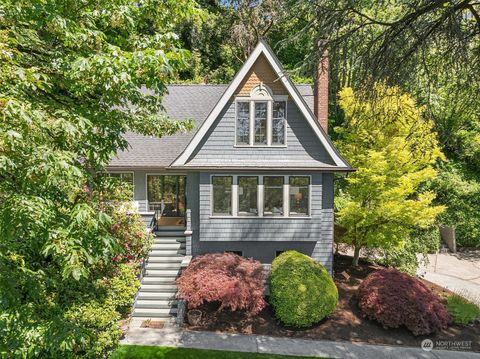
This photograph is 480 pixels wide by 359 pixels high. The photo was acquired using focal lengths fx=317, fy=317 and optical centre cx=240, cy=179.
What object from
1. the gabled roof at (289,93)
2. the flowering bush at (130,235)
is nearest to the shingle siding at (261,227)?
the gabled roof at (289,93)

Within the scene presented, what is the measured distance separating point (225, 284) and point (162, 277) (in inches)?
135

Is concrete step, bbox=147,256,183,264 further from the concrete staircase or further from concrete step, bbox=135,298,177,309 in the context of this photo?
concrete step, bbox=135,298,177,309

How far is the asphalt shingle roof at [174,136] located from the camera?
14.8 m

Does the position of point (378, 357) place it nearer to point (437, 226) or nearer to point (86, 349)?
point (86, 349)

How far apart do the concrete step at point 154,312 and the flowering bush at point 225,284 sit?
34.7 inches

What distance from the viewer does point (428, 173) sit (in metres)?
12.9

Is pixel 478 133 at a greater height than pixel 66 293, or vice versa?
pixel 478 133

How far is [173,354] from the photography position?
9.26m

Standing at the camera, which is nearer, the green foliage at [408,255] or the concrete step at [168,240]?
the concrete step at [168,240]

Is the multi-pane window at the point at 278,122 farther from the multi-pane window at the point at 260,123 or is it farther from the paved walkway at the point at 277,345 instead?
the paved walkway at the point at 277,345

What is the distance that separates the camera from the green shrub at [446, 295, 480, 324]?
11.1m

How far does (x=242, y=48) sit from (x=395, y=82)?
82.5 feet

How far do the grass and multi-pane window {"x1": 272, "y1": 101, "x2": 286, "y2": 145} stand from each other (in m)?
7.75

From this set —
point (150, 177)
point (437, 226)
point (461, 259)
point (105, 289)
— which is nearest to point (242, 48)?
point (150, 177)
